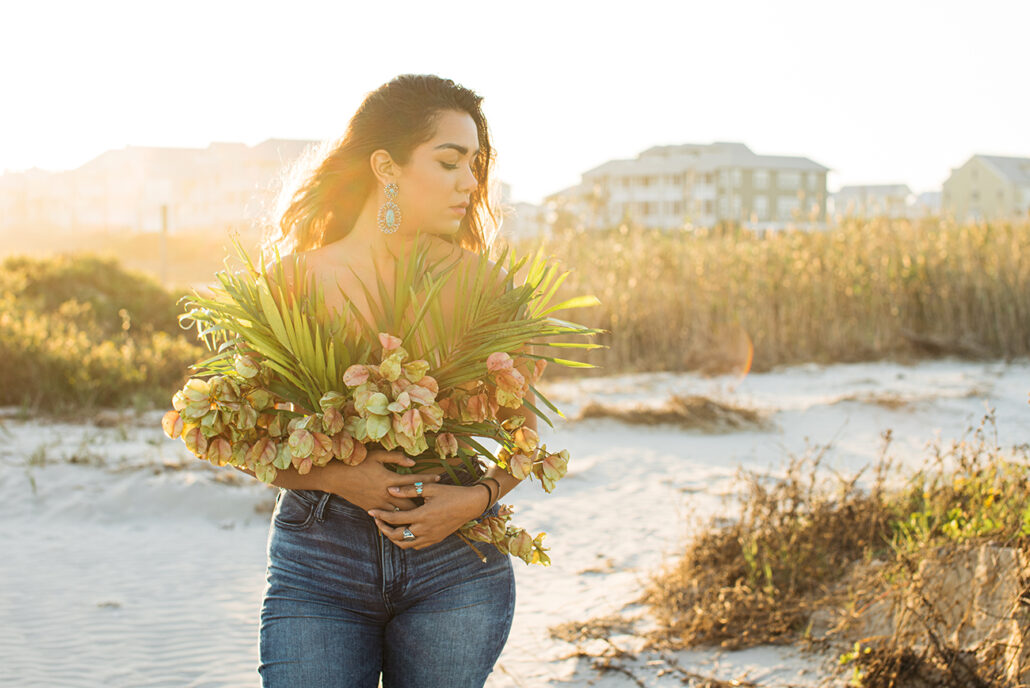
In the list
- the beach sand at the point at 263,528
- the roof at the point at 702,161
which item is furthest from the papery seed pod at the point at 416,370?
the roof at the point at 702,161

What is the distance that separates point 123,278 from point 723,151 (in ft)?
208

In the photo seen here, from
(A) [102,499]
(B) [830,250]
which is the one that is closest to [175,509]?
(A) [102,499]

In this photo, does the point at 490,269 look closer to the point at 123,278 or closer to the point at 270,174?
the point at 270,174

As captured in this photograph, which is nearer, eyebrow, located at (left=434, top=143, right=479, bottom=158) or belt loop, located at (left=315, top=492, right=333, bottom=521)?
belt loop, located at (left=315, top=492, right=333, bottom=521)

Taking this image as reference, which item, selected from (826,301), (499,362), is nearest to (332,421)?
(499,362)

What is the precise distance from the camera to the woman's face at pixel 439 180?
222 centimetres

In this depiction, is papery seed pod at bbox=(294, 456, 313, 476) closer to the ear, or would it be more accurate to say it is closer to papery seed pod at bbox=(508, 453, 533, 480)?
papery seed pod at bbox=(508, 453, 533, 480)

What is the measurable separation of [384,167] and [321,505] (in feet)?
2.85

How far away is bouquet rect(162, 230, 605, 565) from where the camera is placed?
1.81m

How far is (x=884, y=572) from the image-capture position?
11.4ft

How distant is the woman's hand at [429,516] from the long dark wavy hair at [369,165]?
74cm

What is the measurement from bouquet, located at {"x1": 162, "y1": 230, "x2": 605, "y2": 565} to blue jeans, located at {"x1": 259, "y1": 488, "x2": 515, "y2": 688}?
0.12m

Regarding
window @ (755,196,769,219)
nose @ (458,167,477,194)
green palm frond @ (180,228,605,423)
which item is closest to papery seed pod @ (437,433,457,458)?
green palm frond @ (180,228,605,423)

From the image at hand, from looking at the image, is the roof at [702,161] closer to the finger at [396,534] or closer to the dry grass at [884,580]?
the dry grass at [884,580]
